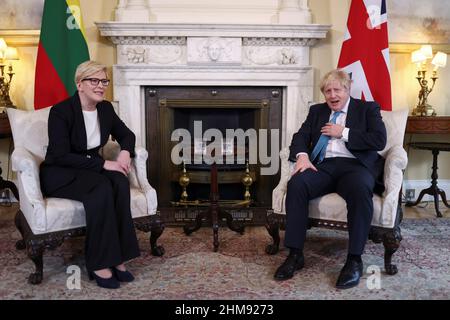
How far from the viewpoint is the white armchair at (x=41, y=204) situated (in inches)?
Result: 85.2

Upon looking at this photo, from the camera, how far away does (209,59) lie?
346cm

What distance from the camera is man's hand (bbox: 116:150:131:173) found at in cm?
242

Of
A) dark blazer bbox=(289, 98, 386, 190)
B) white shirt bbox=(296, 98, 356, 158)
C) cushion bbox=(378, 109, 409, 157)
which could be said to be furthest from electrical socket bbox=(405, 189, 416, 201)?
white shirt bbox=(296, 98, 356, 158)

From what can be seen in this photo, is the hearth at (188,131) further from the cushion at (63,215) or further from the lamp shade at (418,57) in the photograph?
the cushion at (63,215)

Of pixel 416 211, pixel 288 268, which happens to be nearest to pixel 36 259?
pixel 288 268

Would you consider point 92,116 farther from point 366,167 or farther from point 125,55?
point 366,167

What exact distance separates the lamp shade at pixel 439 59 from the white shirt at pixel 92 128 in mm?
2675

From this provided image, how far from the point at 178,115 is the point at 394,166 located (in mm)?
1941

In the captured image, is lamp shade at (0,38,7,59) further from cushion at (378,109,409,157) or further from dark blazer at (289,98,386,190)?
cushion at (378,109,409,157)

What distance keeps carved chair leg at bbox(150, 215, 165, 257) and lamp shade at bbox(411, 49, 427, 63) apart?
8.05 ft

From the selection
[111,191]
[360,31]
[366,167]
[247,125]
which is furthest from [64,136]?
[360,31]

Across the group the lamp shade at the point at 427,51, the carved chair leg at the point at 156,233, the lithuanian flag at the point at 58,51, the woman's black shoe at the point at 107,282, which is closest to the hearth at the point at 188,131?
the lithuanian flag at the point at 58,51

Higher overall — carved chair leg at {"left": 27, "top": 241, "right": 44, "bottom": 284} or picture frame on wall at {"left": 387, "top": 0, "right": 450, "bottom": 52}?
picture frame on wall at {"left": 387, "top": 0, "right": 450, "bottom": 52}

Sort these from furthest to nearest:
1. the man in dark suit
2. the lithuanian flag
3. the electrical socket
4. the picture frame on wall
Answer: the electrical socket < the picture frame on wall < the lithuanian flag < the man in dark suit
